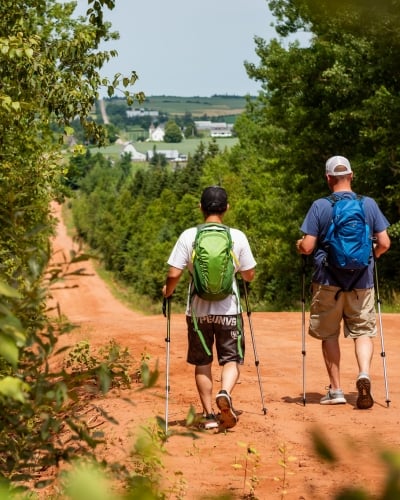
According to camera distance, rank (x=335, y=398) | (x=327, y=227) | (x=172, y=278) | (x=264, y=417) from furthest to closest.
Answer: (x=335, y=398) → (x=264, y=417) → (x=327, y=227) → (x=172, y=278)

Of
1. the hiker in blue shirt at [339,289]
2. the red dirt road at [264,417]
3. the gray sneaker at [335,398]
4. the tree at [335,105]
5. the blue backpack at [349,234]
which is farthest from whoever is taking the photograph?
the tree at [335,105]

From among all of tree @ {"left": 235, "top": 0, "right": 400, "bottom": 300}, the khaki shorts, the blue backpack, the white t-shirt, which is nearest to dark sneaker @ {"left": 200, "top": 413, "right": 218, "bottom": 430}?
the white t-shirt

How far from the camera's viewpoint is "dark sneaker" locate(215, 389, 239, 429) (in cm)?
702

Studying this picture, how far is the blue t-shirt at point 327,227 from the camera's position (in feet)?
25.0

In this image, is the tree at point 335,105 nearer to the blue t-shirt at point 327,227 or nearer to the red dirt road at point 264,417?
the red dirt road at point 264,417

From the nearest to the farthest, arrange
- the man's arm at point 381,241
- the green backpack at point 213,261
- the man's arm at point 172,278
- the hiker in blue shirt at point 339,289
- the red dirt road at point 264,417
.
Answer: the red dirt road at point 264,417 < the green backpack at point 213,261 < the man's arm at point 172,278 < the hiker in blue shirt at point 339,289 < the man's arm at point 381,241

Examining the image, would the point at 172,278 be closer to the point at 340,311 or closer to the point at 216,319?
the point at 216,319

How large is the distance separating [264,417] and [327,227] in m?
1.60

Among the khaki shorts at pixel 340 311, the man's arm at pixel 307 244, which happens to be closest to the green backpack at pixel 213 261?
the man's arm at pixel 307 244

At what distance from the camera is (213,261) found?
683 centimetres

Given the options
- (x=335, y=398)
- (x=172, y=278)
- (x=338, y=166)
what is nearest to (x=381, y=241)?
(x=338, y=166)

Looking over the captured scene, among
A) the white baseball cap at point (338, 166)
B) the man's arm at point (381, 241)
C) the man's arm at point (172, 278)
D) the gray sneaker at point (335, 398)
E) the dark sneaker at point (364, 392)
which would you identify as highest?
the white baseball cap at point (338, 166)

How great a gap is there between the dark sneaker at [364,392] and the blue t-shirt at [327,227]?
76cm

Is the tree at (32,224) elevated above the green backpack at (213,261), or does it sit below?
above
